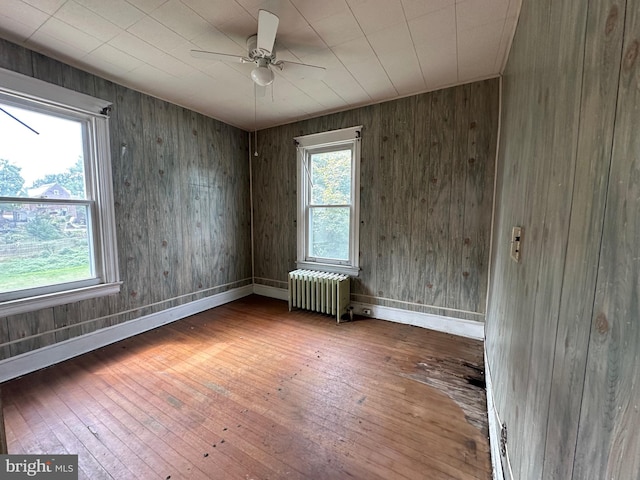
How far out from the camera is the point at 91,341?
2592 millimetres

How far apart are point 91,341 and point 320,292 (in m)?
2.42

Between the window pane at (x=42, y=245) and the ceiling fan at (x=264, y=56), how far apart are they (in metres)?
1.90

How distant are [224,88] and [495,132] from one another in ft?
9.17

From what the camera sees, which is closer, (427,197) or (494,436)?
(494,436)

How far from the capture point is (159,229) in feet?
10.4

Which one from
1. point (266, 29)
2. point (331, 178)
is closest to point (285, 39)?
point (266, 29)

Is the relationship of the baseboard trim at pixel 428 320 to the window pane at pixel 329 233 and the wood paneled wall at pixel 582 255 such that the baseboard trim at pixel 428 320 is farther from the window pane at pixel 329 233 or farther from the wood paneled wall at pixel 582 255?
the wood paneled wall at pixel 582 255

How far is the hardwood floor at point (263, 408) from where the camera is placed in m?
1.45

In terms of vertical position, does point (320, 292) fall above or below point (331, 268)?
below

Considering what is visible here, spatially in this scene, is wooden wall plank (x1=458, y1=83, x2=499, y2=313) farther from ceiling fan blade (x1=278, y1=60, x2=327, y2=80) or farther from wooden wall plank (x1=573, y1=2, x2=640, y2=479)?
wooden wall plank (x1=573, y1=2, x2=640, y2=479)
